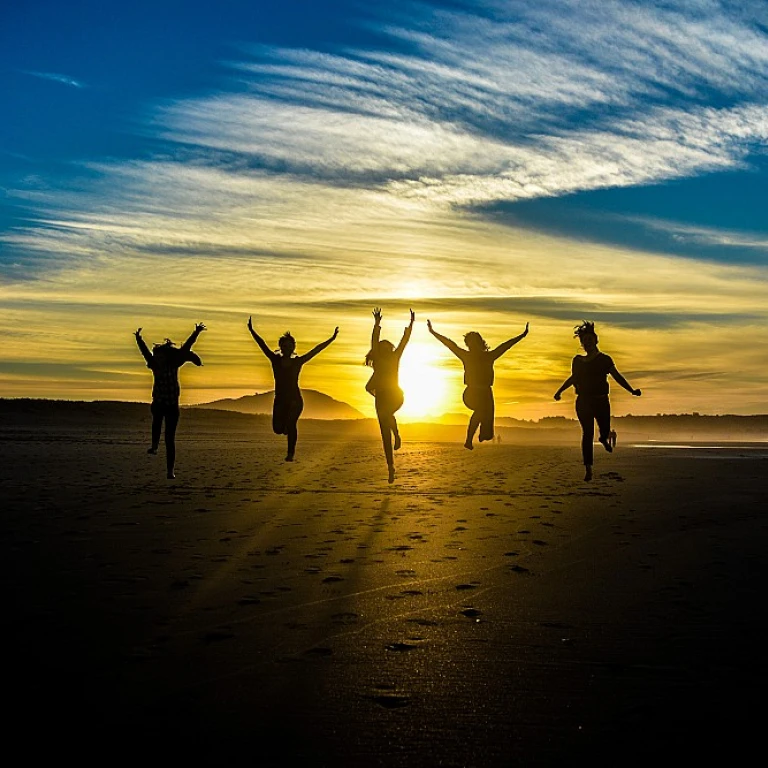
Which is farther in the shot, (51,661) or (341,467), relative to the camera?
(341,467)

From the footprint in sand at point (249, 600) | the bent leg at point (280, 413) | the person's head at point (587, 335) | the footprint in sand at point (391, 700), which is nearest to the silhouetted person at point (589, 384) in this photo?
the person's head at point (587, 335)

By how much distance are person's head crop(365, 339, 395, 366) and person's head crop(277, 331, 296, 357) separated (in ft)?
11.0

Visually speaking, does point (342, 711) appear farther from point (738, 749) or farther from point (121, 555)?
point (121, 555)

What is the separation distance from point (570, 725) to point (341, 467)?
18231mm

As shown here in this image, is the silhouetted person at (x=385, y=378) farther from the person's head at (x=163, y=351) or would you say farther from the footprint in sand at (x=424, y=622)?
the footprint in sand at (x=424, y=622)

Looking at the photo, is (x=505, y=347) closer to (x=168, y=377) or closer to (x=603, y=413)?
(x=603, y=413)

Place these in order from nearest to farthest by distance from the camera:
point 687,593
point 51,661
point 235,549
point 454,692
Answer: point 454,692, point 51,661, point 687,593, point 235,549

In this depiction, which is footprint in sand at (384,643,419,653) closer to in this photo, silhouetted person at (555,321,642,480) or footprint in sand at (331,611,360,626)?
footprint in sand at (331,611,360,626)

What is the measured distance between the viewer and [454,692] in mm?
4262

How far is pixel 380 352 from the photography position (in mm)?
17547

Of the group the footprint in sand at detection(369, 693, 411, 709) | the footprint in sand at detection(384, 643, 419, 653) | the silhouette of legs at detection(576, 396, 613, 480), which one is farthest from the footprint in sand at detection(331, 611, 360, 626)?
the silhouette of legs at detection(576, 396, 613, 480)

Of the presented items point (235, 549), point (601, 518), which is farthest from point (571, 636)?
point (601, 518)

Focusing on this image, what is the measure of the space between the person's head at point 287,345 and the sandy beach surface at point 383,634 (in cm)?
901

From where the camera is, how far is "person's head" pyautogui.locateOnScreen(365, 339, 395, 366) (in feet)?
57.5
